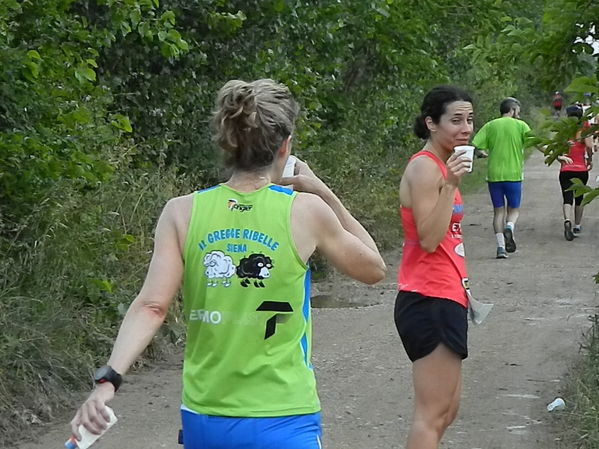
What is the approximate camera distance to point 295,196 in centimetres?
348

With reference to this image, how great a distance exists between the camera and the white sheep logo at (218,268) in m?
3.39

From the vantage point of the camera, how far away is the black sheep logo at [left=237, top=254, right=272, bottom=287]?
3.38m

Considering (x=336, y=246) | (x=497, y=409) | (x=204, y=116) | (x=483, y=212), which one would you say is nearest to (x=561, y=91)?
(x=497, y=409)

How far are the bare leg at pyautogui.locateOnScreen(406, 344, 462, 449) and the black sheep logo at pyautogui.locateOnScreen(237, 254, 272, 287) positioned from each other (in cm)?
184

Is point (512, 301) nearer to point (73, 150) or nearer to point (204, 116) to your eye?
point (204, 116)

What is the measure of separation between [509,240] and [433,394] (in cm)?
1008

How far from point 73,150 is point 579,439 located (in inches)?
143

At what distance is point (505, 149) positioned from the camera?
1452 cm

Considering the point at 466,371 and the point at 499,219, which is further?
the point at 499,219

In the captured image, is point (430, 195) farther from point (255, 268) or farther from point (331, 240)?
point (255, 268)

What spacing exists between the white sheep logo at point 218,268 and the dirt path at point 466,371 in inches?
140

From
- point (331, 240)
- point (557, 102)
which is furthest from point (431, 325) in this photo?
point (557, 102)

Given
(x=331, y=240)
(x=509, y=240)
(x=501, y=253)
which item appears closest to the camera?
(x=331, y=240)

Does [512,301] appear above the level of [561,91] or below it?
below
